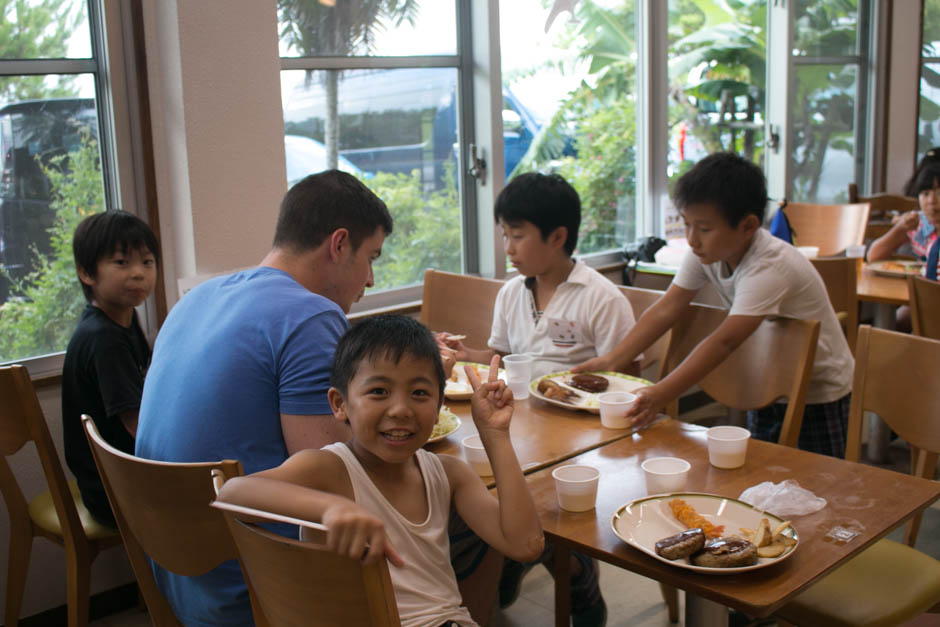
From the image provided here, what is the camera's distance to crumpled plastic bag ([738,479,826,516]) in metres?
1.52

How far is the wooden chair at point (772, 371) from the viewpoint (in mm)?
2174

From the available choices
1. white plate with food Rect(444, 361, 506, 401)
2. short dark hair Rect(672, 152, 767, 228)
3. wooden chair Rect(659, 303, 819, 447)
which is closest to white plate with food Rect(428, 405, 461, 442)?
white plate with food Rect(444, 361, 506, 401)

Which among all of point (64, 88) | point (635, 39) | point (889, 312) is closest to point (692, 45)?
point (635, 39)

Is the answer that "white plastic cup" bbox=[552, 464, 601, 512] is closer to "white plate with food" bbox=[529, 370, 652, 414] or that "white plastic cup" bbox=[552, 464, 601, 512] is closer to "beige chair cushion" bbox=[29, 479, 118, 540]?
"white plate with food" bbox=[529, 370, 652, 414]

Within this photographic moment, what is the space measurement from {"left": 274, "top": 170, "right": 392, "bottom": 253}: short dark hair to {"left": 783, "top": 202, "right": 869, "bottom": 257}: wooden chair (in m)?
3.48

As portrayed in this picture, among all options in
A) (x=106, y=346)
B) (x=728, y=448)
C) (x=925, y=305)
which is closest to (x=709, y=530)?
(x=728, y=448)

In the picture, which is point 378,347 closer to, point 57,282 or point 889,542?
point 889,542

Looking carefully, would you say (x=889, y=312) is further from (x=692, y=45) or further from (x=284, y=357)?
(x=284, y=357)

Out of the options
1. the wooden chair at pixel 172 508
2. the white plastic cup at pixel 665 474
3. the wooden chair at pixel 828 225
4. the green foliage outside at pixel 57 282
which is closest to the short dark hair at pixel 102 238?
the green foliage outside at pixel 57 282

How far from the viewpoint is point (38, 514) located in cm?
234

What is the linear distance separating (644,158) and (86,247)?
3.01m

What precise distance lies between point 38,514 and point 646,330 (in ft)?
5.62

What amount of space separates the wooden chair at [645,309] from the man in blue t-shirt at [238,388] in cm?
126

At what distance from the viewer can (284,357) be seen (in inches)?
58.1
